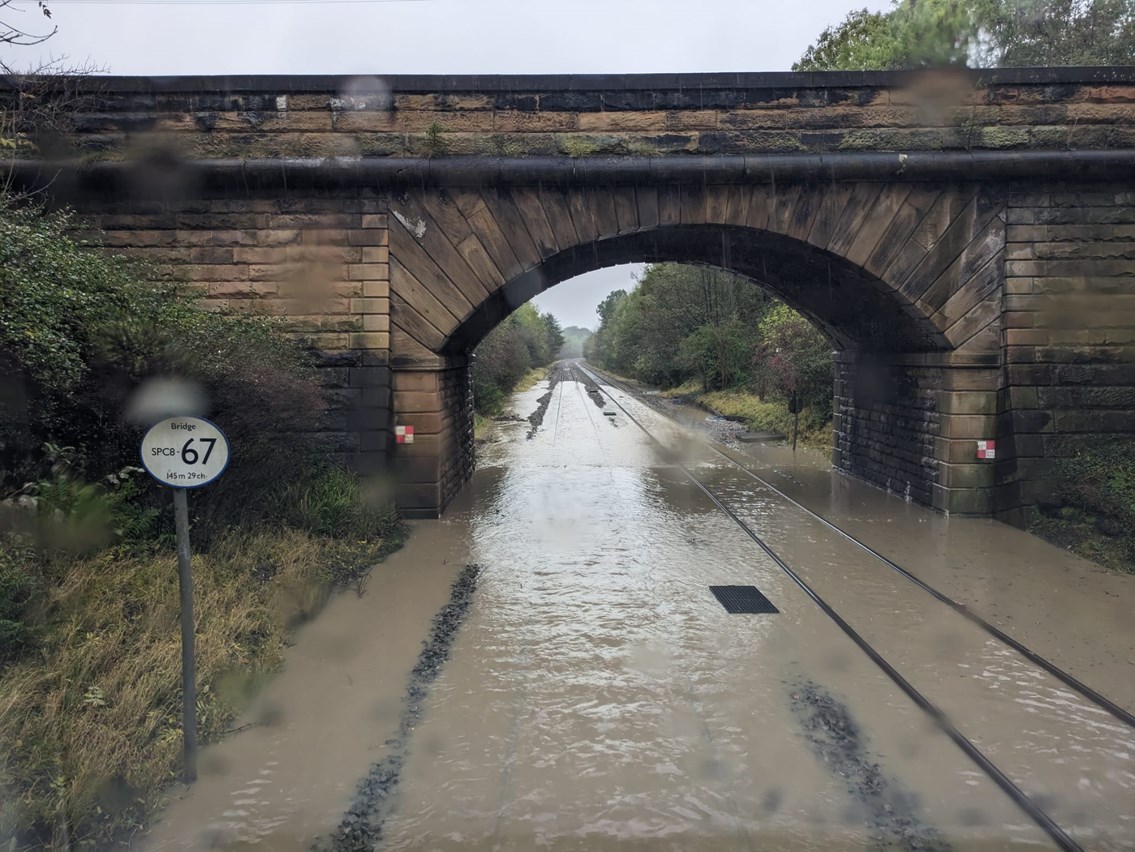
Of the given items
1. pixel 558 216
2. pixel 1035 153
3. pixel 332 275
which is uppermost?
pixel 1035 153

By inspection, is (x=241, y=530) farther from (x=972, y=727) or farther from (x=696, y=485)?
(x=696, y=485)

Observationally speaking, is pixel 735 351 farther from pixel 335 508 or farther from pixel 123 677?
pixel 123 677

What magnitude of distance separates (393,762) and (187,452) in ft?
7.24

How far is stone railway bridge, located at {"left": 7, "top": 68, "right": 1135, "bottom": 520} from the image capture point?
1041cm

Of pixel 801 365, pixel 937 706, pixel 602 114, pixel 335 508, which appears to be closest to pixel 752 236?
pixel 602 114

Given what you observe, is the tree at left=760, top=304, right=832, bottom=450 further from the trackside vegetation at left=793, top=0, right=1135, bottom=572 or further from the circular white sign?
the circular white sign

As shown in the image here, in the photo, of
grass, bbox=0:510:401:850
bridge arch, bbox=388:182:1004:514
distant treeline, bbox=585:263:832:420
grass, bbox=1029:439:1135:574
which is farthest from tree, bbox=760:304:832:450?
grass, bbox=0:510:401:850

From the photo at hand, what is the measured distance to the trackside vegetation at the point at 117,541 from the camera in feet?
13.3

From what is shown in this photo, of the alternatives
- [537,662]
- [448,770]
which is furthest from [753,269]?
[448,770]

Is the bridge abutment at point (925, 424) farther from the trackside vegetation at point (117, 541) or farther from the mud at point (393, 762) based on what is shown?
the trackside vegetation at point (117, 541)

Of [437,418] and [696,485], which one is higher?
[437,418]

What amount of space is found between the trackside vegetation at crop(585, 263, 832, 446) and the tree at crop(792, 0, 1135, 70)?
33.4ft

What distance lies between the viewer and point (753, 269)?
14.2 metres

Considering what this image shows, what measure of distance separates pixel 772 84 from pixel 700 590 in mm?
7305
